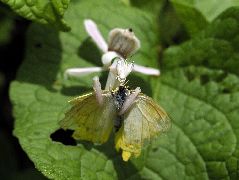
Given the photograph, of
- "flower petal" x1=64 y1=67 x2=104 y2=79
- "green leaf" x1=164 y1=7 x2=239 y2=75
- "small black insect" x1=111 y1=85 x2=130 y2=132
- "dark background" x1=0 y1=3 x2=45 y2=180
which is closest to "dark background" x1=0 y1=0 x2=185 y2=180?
"dark background" x1=0 y1=3 x2=45 y2=180

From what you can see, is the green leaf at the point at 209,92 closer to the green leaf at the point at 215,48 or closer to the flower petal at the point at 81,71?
the green leaf at the point at 215,48

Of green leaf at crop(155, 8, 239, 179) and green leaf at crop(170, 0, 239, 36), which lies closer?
green leaf at crop(155, 8, 239, 179)

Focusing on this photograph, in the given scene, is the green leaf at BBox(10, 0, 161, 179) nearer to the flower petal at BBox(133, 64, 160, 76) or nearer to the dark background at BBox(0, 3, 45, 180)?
the flower petal at BBox(133, 64, 160, 76)

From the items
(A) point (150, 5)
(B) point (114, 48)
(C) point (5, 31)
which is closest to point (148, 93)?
(B) point (114, 48)

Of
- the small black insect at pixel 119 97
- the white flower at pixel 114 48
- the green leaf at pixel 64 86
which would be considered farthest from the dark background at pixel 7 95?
the small black insect at pixel 119 97

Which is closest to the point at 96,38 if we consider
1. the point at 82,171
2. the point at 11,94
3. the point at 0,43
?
the point at 11,94

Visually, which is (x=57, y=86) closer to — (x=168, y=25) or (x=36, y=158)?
(x=36, y=158)

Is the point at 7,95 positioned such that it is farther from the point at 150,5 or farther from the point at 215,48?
the point at 215,48
